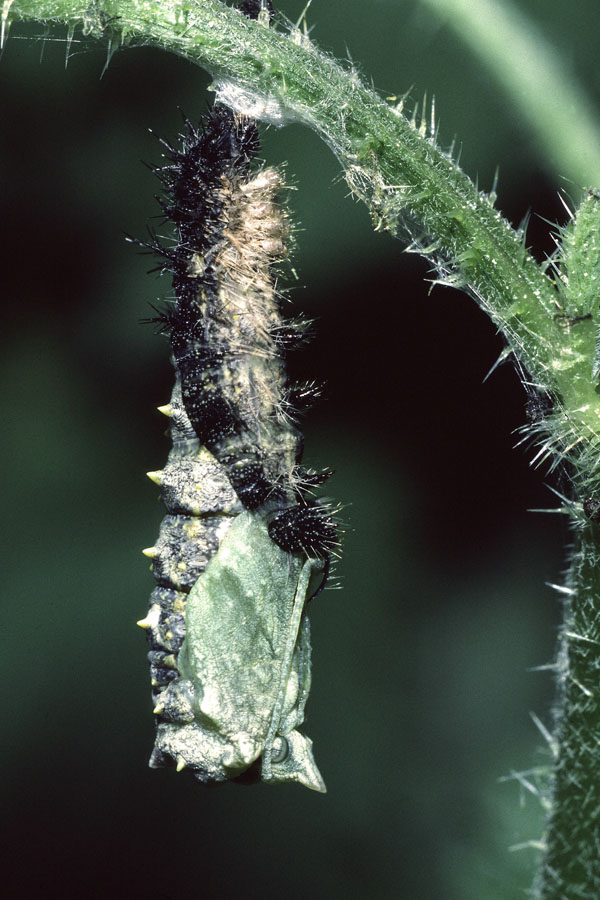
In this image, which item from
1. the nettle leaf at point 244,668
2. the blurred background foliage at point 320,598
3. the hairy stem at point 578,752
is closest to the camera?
the hairy stem at point 578,752

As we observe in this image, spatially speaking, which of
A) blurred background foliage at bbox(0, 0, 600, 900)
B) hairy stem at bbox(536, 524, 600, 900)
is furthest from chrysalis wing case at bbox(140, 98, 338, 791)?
blurred background foliage at bbox(0, 0, 600, 900)

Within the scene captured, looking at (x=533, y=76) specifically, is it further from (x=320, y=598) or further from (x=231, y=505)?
(x=320, y=598)

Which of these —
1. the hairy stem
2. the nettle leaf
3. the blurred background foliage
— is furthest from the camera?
the blurred background foliage

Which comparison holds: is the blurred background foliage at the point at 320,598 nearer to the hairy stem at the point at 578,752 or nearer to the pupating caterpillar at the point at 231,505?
the pupating caterpillar at the point at 231,505

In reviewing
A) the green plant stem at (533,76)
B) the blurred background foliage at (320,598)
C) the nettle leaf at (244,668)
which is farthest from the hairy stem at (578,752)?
the blurred background foliage at (320,598)

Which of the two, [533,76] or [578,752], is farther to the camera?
[533,76]

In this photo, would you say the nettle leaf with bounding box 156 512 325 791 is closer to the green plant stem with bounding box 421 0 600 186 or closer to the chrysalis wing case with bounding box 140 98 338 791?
the chrysalis wing case with bounding box 140 98 338 791

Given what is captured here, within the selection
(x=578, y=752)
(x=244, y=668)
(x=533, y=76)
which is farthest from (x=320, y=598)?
(x=533, y=76)

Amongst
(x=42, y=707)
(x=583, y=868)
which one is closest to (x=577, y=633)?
(x=583, y=868)
